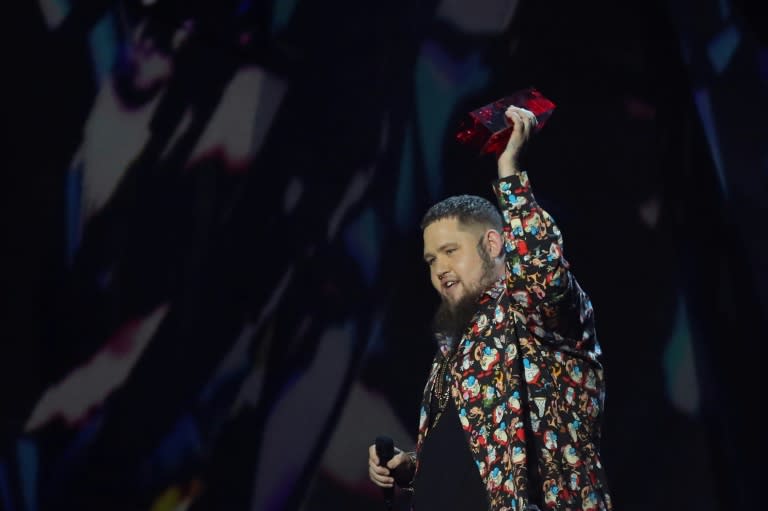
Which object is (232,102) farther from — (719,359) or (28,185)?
(719,359)

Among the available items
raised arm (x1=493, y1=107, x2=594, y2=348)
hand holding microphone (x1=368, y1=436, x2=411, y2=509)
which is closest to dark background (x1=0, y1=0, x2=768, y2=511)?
hand holding microphone (x1=368, y1=436, x2=411, y2=509)

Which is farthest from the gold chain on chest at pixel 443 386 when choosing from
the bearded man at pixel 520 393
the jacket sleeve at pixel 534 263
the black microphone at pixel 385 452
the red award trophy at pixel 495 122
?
the red award trophy at pixel 495 122

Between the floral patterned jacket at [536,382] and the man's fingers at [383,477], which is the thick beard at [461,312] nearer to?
the floral patterned jacket at [536,382]

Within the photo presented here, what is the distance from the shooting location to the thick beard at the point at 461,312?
1888 mm

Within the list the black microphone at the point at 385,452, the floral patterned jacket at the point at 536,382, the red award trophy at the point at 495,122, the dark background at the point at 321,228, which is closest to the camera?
the floral patterned jacket at the point at 536,382

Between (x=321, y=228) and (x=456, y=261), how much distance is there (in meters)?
0.71

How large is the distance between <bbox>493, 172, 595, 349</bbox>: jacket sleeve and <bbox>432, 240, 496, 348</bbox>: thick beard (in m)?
0.26

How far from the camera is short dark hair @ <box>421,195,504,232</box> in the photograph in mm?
2012

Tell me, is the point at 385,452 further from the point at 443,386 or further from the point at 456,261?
the point at 456,261

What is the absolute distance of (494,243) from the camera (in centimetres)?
199

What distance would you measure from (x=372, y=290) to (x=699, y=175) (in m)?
1.08

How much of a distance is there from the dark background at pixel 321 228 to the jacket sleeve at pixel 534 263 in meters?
0.98

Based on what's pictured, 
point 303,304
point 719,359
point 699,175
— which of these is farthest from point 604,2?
point 303,304

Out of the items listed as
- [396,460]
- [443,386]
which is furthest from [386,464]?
[443,386]
